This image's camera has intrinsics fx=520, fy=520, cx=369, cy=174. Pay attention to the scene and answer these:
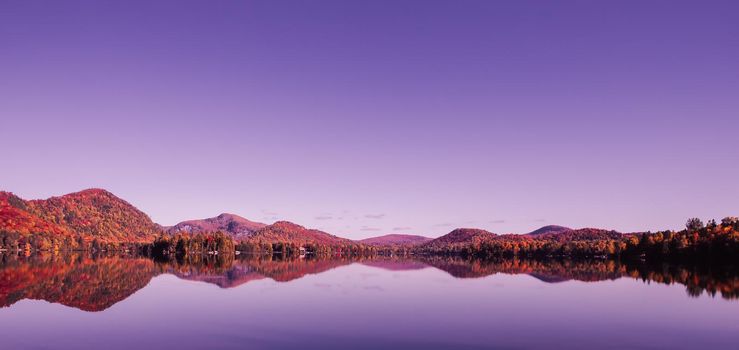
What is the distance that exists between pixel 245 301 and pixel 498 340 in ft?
82.0

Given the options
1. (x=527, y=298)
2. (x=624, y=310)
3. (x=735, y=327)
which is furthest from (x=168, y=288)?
(x=735, y=327)

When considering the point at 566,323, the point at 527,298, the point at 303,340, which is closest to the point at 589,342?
the point at 566,323

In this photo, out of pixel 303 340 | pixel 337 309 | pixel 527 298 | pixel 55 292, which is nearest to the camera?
pixel 303 340

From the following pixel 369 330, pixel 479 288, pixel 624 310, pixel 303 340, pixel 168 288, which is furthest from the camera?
pixel 479 288

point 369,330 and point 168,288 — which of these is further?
point 168,288

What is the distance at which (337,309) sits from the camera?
134 feet

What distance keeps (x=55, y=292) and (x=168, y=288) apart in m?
11.8

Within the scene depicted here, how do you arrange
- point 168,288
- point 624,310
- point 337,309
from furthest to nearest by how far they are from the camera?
1. point 168,288
2. point 624,310
3. point 337,309

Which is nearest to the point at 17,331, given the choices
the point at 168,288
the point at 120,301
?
the point at 120,301

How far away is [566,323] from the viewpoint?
35438 millimetres

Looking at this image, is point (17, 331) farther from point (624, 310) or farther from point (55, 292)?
point (624, 310)

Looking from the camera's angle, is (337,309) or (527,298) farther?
(527,298)

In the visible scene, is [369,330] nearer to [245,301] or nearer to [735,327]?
[245,301]

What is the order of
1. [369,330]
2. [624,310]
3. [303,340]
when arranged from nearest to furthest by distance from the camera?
1. [303,340]
2. [369,330]
3. [624,310]
